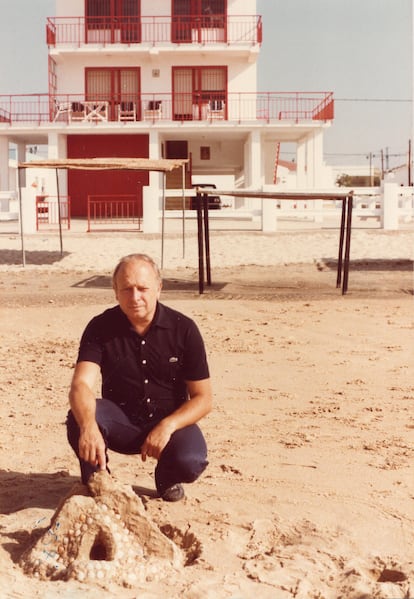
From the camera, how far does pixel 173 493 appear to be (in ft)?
13.5

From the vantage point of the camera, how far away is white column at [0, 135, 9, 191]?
35.8 m

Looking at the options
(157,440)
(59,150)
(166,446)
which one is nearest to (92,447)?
(157,440)

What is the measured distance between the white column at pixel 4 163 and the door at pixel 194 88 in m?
7.13

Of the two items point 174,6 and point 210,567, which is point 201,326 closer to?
point 210,567

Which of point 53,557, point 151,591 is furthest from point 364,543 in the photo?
point 53,557

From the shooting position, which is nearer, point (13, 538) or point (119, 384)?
point (13, 538)

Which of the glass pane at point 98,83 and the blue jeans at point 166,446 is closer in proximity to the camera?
the blue jeans at point 166,446

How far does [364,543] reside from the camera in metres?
3.62

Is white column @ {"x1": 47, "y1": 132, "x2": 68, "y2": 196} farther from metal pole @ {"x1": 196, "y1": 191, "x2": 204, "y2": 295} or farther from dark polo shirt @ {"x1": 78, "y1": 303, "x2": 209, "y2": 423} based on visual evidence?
dark polo shirt @ {"x1": 78, "y1": 303, "x2": 209, "y2": 423}

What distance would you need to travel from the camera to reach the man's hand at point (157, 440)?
3.81m

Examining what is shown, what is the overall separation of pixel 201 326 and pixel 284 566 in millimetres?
6317

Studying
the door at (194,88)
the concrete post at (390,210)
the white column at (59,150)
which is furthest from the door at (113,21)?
the concrete post at (390,210)

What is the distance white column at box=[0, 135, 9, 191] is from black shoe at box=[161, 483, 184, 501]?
1295 inches

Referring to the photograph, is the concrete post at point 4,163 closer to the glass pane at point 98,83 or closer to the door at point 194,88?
the glass pane at point 98,83
